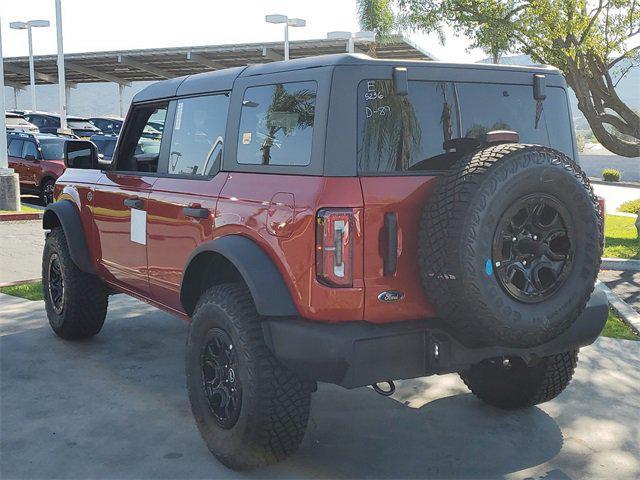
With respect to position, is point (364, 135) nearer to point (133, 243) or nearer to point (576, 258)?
point (576, 258)

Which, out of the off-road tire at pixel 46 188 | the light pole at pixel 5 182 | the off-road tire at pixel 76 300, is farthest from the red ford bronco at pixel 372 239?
the off-road tire at pixel 46 188

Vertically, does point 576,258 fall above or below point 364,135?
below

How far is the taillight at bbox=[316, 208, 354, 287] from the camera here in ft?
9.98

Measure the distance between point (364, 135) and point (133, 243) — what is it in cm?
205

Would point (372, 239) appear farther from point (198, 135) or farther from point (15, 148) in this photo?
point (15, 148)

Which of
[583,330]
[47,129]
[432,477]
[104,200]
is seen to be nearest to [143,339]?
[104,200]

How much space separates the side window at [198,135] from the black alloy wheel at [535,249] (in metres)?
1.63

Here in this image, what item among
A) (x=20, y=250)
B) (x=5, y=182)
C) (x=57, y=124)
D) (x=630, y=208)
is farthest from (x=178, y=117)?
(x=57, y=124)

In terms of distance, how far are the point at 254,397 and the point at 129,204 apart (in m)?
1.85

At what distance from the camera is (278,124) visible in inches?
138

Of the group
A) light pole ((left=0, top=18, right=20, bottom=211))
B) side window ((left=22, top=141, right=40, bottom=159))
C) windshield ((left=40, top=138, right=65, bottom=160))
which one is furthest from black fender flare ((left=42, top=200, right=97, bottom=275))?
side window ((left=22, top=141, right=40, bottom=159))

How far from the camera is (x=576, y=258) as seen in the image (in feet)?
10.6

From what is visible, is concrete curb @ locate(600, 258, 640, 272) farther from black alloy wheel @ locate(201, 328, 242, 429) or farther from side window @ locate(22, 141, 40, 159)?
side window @ locate(22, 141, 40, 159)

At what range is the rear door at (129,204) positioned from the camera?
453 centimetres
